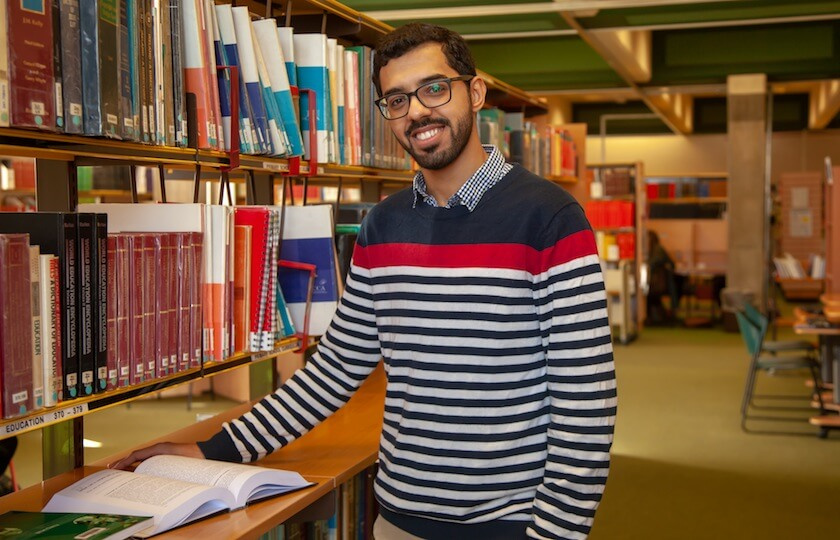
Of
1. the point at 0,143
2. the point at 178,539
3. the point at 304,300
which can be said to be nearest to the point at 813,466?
the point at 304,300

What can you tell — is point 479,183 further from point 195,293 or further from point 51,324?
point 51,324

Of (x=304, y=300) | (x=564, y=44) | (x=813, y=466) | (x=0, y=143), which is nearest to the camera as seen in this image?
(x=0, y=143)

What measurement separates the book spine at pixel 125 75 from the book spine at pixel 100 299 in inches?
7.7

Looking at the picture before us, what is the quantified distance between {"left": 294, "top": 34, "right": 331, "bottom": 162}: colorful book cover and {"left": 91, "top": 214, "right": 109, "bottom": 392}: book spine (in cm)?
100

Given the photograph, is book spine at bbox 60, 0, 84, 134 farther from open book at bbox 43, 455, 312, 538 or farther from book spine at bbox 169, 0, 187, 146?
open book at bbox 43, 455, 312, 538

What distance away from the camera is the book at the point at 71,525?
163cm

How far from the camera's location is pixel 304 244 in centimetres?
274

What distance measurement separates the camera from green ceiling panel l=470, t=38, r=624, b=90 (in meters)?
10.6

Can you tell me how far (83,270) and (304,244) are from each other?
3.31 ft

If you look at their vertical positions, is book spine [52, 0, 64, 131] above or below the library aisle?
above

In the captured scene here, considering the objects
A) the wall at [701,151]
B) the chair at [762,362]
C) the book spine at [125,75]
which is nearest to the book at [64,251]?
the book spine at [125,75]

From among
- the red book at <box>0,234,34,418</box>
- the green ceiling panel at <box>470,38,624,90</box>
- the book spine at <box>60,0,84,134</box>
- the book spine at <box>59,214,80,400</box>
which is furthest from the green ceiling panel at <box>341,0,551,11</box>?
the red book at <box>0,234,34,418</box>

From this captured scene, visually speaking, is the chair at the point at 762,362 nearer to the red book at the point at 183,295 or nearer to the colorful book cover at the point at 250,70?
the colorful book cover at the point at 250,70

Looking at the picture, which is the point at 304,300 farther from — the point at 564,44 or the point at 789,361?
the point at 564,44
